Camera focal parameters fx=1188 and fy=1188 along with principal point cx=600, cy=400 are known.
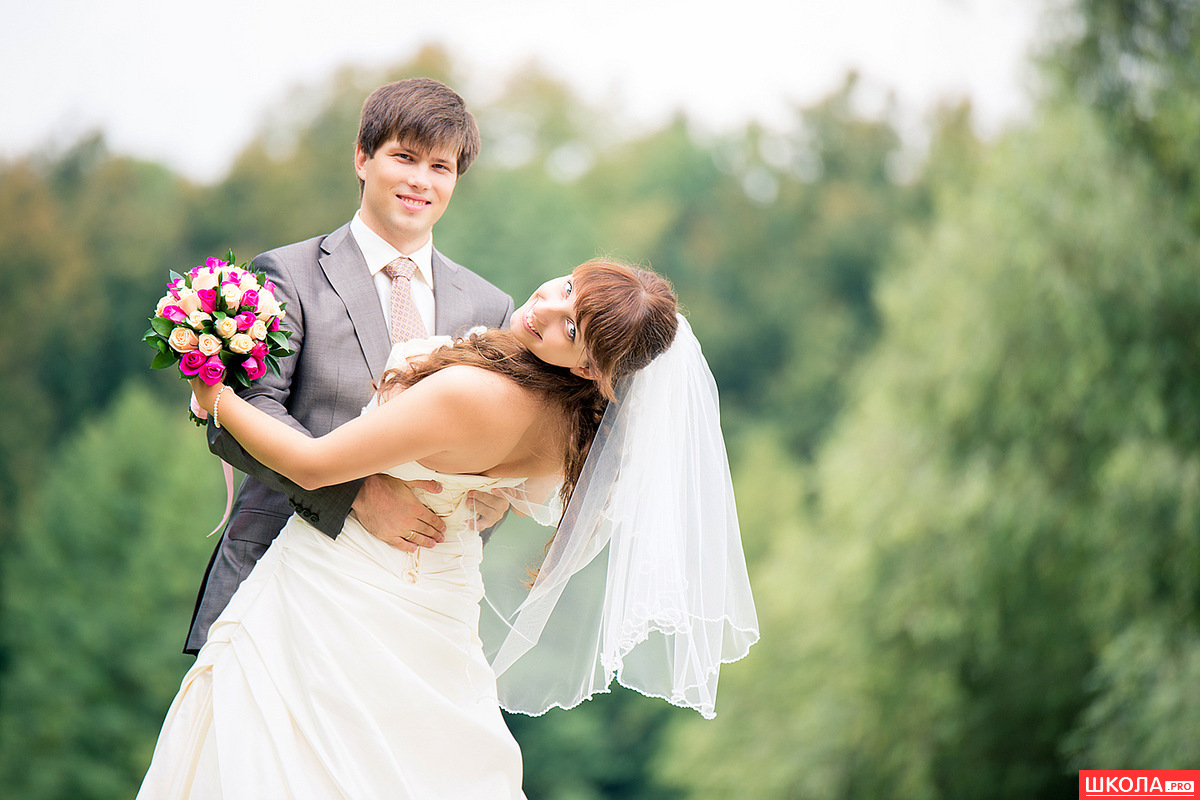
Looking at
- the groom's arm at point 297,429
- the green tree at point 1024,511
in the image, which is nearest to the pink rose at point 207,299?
the groom's arm at point 297,429

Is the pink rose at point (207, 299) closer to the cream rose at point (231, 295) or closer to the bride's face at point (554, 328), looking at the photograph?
the cream rose at point (231, 295)

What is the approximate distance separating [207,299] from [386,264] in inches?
22.9

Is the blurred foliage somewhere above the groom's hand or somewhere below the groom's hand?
above

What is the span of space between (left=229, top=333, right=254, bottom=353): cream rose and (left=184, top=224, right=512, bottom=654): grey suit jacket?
0.17 meters

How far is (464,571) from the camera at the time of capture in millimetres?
3229

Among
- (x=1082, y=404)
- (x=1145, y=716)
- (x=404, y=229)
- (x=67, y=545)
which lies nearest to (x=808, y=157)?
(x=67, y=545)

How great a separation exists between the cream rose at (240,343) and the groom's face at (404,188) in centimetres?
63

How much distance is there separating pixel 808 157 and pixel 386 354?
96.6ft

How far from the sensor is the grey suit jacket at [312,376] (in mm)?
3055

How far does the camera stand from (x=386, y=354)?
321cm

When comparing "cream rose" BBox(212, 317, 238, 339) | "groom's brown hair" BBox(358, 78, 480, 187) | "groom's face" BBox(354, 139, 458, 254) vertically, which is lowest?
"cream rose" BBox(212, 317, 238, 339)

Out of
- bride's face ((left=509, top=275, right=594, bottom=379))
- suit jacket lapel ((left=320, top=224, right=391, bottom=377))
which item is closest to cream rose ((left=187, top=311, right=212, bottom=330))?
suit jacket lapel ((left=320, top=224, right=391, bottom=377))

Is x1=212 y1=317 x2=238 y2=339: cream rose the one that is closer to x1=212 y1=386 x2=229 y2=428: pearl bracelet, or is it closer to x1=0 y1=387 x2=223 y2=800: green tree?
x1=212 y1=386 x2=229 y2=428: pearl bracelet

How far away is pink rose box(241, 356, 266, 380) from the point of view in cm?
290
